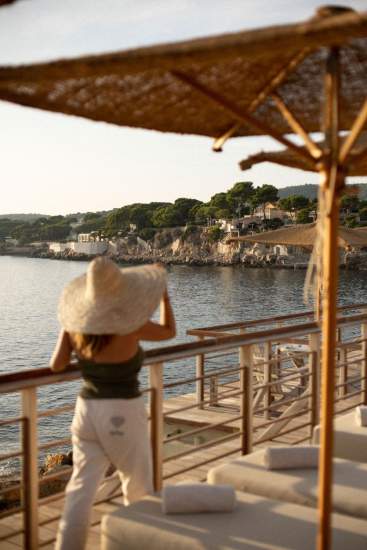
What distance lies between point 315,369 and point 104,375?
2.63 metres

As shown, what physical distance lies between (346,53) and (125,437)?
175 cm

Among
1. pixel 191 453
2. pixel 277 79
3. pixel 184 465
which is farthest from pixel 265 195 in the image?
pixel 277 79

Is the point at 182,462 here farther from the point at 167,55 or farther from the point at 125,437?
the point at 167,55

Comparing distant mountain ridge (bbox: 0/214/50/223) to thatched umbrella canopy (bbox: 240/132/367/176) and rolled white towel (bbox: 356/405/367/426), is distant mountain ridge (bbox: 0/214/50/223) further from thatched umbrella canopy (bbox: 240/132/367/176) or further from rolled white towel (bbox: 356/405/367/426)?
rolled white towel (bbox: 356/405/367/426)

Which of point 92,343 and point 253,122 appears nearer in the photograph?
point 253,122

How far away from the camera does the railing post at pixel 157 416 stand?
365 cm

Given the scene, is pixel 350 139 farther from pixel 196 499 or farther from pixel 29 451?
pixel 29 451

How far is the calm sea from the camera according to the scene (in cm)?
2894

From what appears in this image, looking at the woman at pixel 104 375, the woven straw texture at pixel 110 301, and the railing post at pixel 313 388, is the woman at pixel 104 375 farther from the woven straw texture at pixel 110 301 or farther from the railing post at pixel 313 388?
the railing post at pixel 313 388

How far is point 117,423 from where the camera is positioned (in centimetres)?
282

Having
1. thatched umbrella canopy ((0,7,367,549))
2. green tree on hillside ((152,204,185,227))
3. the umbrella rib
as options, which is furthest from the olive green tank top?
green tree on hillside ((152,204,185,227))

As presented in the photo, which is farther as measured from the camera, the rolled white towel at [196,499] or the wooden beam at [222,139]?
the wooden beam at [222,139]

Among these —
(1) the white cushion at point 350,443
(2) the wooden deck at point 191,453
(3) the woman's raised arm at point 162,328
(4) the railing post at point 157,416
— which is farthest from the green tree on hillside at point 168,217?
(3) the woman's raised arm at point 162,328

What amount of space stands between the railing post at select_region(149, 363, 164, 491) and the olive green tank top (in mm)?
779
